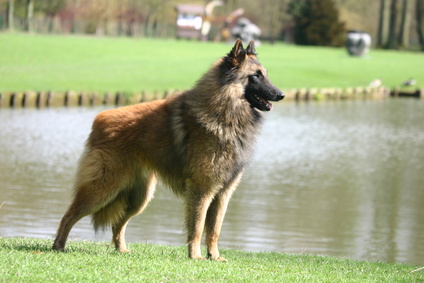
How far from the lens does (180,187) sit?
301 inches

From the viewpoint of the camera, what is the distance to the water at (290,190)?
11.2 m

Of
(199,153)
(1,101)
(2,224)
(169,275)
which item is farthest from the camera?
(1,101)

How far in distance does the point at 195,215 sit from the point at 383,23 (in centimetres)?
6333

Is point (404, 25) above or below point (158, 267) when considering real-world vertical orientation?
above

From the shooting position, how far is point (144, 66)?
138ft

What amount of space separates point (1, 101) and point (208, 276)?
2328 cm

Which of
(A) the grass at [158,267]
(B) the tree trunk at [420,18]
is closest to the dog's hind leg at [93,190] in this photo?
(A) the grass at [158,267]

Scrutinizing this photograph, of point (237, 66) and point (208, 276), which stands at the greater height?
Answer: point (237, 66)

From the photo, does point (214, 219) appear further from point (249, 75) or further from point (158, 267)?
point (249, 75)

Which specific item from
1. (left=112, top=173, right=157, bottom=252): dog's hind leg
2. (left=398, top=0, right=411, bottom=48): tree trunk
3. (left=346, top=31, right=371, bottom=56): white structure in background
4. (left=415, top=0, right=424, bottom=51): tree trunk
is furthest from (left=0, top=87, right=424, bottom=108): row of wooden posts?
(left=415, top=0, right=424, bottom=51): tree trunk

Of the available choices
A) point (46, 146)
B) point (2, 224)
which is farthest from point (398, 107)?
point (2, 224)

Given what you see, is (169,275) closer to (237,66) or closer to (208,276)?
(208,276)

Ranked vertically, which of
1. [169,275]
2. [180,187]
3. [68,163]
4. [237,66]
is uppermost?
[237,66]

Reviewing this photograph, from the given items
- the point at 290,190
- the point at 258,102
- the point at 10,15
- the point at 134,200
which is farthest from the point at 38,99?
the point at 10,15
